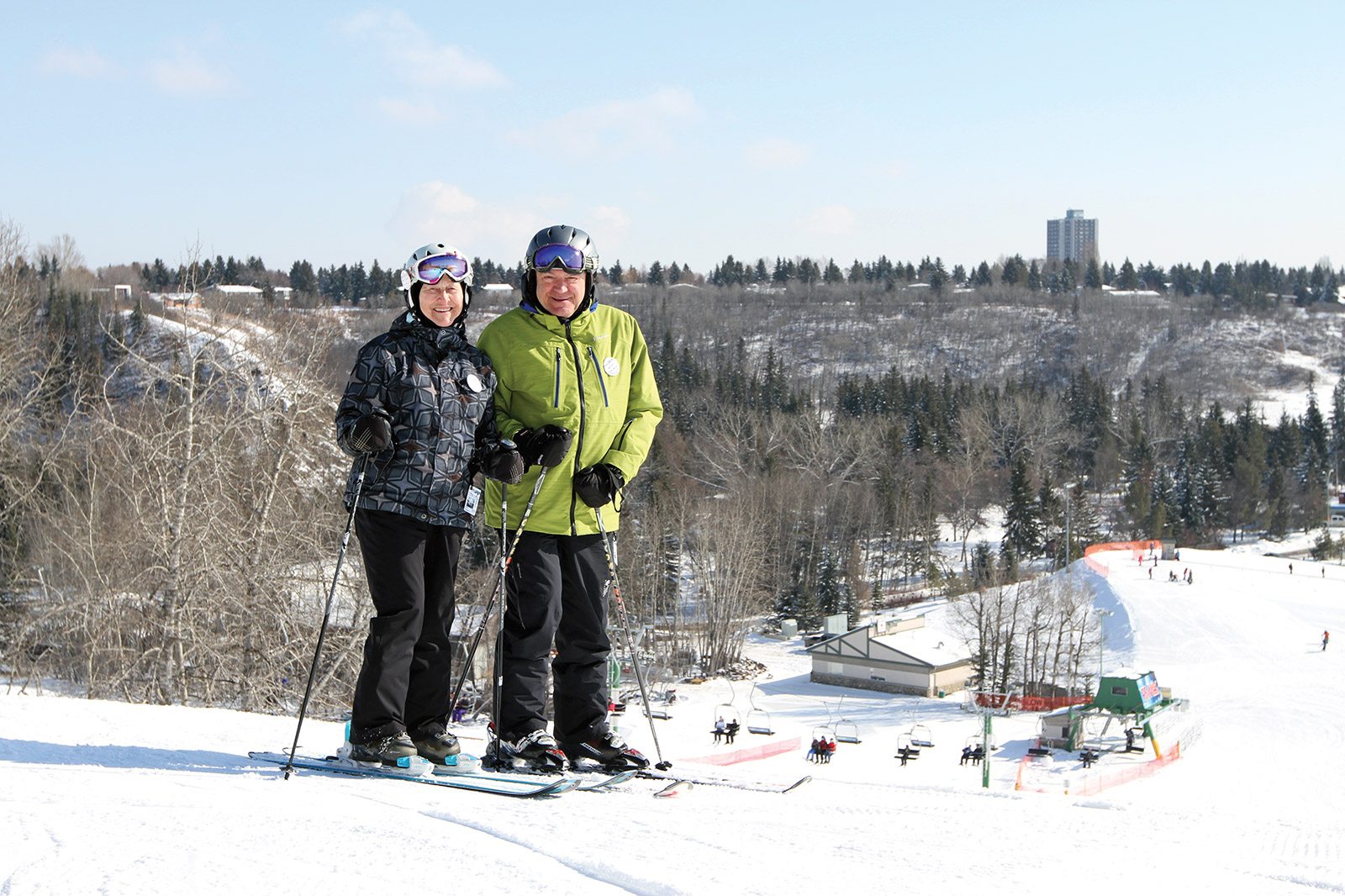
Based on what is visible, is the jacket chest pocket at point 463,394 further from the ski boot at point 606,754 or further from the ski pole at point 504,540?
the ski boot at point 606,754

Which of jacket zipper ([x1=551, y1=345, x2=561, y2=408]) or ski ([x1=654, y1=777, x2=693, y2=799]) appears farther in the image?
jacket zipper ([x1=551, y1=345, x2=561, y2=408])

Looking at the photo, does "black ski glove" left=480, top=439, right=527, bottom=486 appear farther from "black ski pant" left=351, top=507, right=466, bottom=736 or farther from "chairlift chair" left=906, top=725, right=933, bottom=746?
"chairlift chair" left=906, top=725, right=933, bottom=746

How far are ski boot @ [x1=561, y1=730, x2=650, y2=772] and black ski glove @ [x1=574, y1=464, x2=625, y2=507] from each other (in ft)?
2.89

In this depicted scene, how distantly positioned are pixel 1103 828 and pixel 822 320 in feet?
436

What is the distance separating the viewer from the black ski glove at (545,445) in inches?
149

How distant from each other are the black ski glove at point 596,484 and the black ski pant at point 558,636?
0.19m

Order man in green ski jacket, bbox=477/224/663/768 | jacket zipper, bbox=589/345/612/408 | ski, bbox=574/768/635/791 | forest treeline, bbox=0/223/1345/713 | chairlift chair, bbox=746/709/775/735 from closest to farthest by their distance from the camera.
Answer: ski, bbox=574/768/635/791 → man in green ski jacket, bbox=477/224/663/768 → jacket zipper, bbox=589/345/612/408 → forest treeline, bbox=0/223/1345/713 → chairlift chair, bbox=746/709/775/735

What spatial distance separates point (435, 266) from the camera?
398 cm

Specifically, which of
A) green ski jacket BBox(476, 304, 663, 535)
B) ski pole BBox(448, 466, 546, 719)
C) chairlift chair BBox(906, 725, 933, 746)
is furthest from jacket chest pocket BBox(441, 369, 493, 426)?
chairlift chair BBox(906, 725, 933, 746)

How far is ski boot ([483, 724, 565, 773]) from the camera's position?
154 inches

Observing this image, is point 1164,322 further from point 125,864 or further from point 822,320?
point 125,864

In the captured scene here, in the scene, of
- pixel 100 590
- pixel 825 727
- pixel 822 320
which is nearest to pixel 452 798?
pixel 100 590

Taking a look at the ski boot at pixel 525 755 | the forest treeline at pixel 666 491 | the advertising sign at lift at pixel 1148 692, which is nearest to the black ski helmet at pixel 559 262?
the ski boot at pixel 525 755

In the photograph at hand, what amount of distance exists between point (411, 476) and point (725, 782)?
4.89ft
